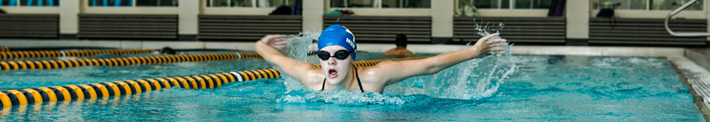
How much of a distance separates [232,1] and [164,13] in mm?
1406

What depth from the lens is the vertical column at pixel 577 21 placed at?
14586mm

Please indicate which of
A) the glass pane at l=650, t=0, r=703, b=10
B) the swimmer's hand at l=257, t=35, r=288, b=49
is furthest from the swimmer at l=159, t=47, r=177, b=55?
the glass pane at l=650, t=0, r=703, b=10

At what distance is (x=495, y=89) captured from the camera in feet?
18.9

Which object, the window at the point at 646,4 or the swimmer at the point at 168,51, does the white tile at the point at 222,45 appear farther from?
the window at the point at 646,4

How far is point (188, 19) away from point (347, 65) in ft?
38.9

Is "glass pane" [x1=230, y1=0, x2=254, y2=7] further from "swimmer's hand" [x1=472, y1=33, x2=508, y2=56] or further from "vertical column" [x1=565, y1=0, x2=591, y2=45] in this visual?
"swimmer's hand" [x1=472, y1=33, x2=508, y2=56]

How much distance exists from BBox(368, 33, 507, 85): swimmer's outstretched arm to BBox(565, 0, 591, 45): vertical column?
10.8 metres

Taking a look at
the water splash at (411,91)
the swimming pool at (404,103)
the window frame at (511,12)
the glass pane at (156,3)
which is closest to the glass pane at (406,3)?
the window frame at (511,12)

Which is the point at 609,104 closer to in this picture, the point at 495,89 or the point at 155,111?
the point at 495,89

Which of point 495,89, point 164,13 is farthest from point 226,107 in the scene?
point 164,13

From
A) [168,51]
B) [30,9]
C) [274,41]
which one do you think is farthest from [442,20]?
[274,41]

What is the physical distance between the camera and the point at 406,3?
51.1ft

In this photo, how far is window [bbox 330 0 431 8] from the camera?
51.1 feet

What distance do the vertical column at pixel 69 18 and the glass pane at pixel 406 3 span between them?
6.09 metres
